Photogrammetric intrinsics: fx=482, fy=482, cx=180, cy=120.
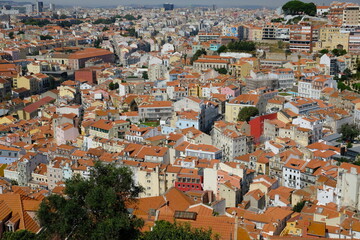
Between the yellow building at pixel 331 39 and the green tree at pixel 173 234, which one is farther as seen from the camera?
the yellow building at pixel 331 39

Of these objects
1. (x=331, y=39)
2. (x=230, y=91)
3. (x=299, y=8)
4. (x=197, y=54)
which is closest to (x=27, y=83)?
(x=197, y=54)

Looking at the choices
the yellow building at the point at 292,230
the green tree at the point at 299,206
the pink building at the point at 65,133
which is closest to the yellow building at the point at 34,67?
the pink building at the point at 65,133

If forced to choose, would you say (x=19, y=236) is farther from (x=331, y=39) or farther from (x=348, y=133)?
(x=331, y=39)

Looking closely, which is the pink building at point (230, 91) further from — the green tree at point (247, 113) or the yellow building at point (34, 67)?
the yellow building at point (34, 67)

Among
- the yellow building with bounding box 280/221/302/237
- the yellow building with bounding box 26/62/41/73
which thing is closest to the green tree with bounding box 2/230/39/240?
the yellow building with bounding box 280/221/302/237

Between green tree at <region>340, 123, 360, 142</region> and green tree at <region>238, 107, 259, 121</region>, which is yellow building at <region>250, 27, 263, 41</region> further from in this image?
green tree at <region>340, 123, 360, 142</region>
